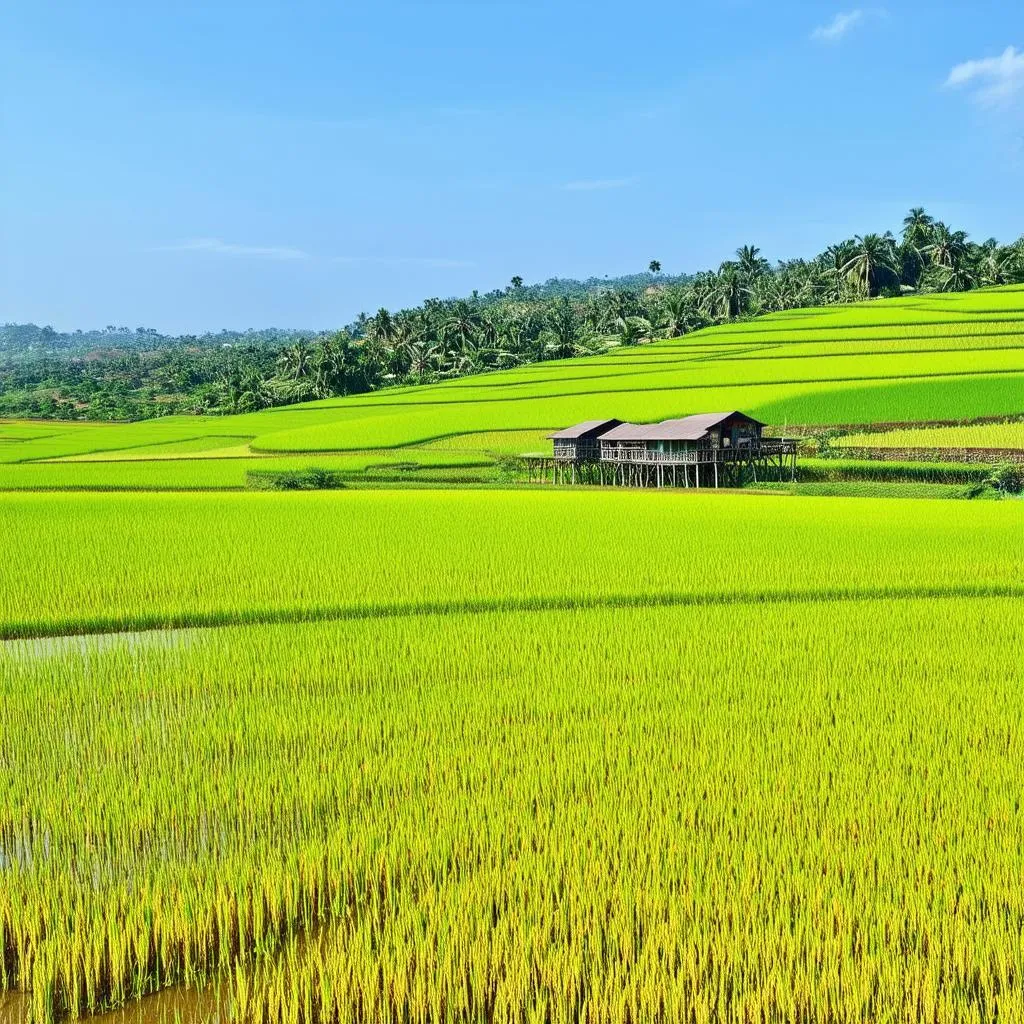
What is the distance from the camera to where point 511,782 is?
4688mm

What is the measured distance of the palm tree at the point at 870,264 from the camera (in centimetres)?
7100

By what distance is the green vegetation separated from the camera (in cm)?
309

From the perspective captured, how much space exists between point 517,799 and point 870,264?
247ft

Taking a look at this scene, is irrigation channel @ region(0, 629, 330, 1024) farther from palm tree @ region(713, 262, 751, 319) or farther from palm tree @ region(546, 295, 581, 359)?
palm tree @ region(713, 262, 751, 319)

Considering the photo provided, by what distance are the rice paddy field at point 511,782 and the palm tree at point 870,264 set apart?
64337mm

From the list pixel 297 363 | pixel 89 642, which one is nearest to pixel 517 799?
pixel 89 642

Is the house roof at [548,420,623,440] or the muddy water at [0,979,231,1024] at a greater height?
the house roof at [548,420,623,440]

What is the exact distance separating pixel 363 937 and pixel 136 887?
43.3 inches

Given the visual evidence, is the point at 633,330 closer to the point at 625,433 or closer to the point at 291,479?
the point at 625,433

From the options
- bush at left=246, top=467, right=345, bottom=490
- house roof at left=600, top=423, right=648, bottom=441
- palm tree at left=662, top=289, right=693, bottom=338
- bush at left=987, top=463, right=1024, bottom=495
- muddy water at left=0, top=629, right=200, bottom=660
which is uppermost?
palm tree at left=662, top=289, right=693, bottom=338

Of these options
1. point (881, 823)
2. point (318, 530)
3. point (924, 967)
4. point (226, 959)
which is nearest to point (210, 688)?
point (226, 959)

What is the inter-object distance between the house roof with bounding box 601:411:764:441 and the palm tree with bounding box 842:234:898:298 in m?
47.4

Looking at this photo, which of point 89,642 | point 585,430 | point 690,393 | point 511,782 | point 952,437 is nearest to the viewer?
point 511,782

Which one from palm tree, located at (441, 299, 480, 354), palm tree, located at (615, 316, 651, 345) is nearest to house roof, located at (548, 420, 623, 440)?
palm tree, located at (615, 316, 651, 345)
